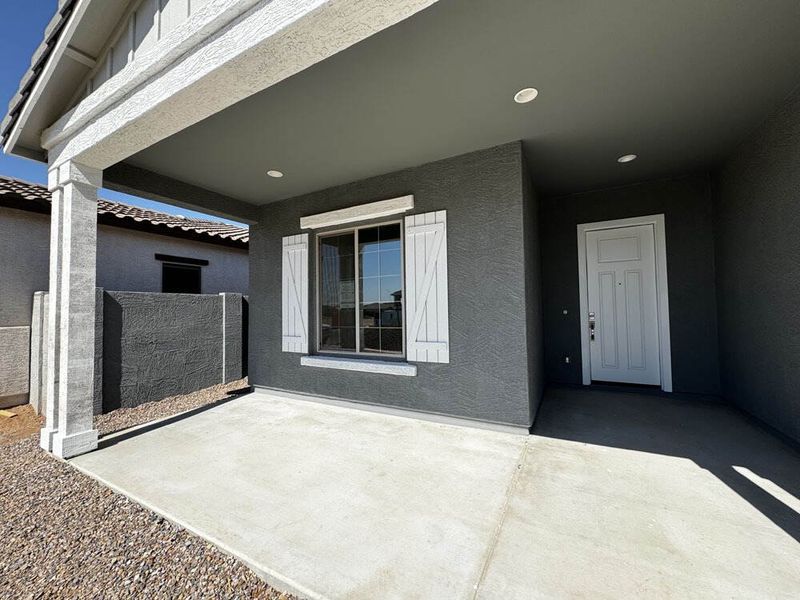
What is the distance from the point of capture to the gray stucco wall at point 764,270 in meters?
2.78

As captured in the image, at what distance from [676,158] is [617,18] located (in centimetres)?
272

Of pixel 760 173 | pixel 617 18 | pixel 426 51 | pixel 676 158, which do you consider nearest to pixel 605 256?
pixel 676 158

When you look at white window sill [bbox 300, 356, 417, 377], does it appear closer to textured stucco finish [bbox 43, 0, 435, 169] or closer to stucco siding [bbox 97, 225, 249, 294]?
textured stucco finish [bbox 43, 0, 435, 169]

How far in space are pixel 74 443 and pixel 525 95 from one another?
491 centimetres

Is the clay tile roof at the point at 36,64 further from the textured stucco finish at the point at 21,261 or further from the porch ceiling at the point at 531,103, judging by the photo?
the textured stucco finish at the point at 21,261

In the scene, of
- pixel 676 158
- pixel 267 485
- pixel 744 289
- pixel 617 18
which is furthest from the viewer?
pixel 676 158

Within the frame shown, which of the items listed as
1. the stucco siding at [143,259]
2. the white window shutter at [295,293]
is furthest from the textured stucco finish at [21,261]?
the white window shutter at [295,293]

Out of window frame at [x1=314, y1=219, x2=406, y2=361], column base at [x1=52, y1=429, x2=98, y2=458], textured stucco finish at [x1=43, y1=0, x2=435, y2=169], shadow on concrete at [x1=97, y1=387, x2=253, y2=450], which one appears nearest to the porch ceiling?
textured stucco finish at [x1=43, y1=0, x2=435, y2=169]

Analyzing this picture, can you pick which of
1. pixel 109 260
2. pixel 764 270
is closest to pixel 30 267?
pixel 109 260

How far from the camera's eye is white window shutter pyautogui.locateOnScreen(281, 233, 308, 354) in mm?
4672

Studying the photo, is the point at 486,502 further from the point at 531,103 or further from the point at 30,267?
the point at 30,267

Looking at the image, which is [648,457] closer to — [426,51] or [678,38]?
[678,38]

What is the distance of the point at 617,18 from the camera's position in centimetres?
193

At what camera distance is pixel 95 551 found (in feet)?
5.93
